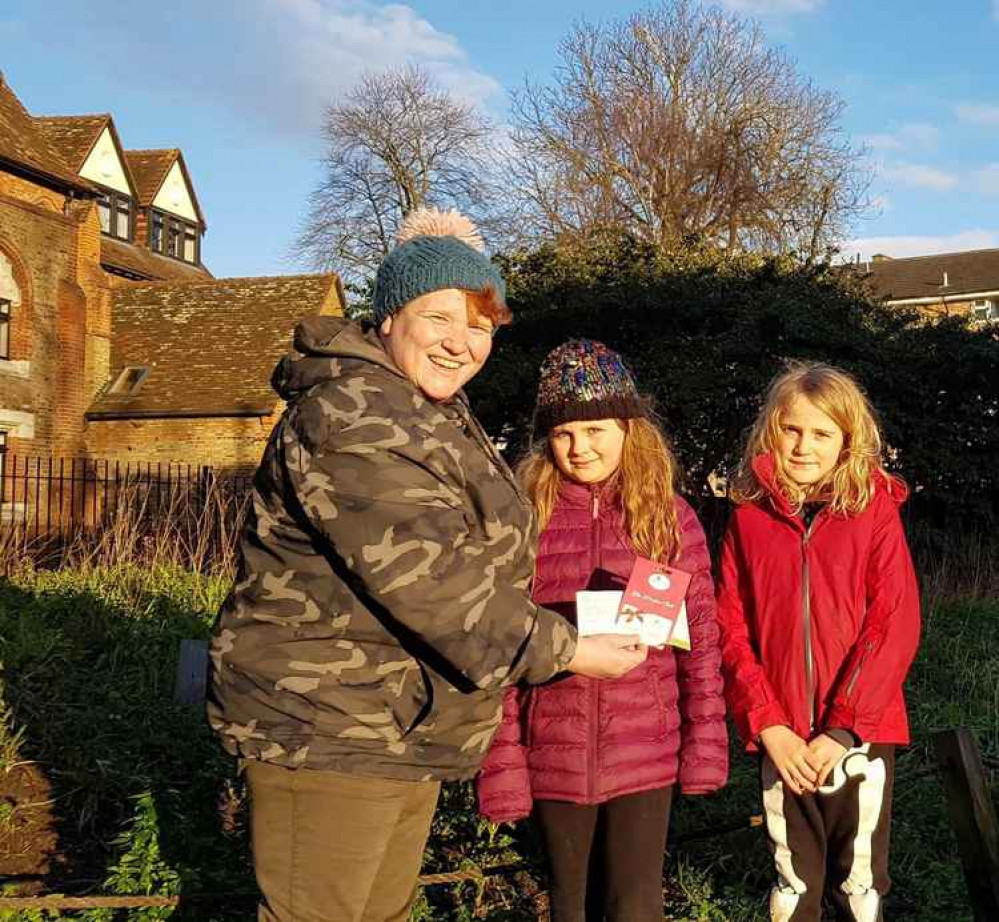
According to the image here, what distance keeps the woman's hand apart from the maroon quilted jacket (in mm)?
354

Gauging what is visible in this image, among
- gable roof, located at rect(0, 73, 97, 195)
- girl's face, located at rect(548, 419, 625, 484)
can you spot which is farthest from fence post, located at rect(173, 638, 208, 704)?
gable roof, located at rect(0, 73, 97, 195)

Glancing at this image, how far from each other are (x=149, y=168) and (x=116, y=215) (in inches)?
142

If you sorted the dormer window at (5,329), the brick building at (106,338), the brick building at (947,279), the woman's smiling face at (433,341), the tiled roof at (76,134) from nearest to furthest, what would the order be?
the woman's smiling face at (433,341)
the dormer window at (5,329)
the brick building at (106,338)
the tiled roof at (76,134)
the brick building at (947,279)

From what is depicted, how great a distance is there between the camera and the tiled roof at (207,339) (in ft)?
81.7

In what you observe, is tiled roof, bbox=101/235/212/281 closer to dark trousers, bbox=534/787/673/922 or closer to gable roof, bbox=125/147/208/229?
gable roof, bbox=125/147/208/229

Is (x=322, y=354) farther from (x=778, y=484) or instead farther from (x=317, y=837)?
(x=778, y=484)

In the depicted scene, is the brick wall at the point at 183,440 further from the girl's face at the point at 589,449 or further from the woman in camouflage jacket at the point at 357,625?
the woman in camouflage jacket at the point at 357,625

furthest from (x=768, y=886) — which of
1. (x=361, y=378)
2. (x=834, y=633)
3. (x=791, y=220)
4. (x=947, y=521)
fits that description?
(x=791, y=220)

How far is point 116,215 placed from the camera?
110 feet

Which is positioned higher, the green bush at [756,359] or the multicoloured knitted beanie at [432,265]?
the green bush at [756,359]

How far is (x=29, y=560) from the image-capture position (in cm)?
877

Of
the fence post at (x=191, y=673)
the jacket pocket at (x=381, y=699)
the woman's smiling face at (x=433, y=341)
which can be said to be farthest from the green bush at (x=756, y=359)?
the jacket pocket at (x=381, y=699)

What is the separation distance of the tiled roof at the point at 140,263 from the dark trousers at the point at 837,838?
102 ft

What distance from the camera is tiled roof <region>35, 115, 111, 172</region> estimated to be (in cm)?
3033
